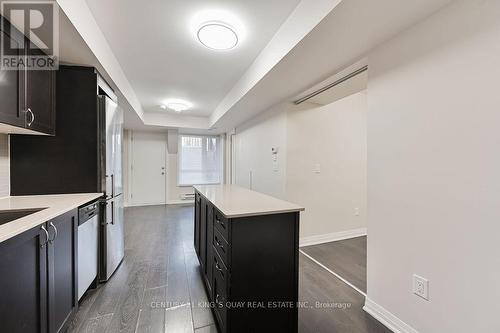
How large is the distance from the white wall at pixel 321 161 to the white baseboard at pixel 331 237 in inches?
1.9

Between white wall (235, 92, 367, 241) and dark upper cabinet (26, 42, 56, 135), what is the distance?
2629mm

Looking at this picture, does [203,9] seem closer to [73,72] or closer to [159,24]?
[159,24]

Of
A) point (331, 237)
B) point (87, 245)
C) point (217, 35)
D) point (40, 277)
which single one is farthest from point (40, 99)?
point (331, 237)

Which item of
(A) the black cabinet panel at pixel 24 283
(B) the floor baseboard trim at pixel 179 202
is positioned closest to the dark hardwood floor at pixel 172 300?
(A) the black cabinet panel at pixel 24 283

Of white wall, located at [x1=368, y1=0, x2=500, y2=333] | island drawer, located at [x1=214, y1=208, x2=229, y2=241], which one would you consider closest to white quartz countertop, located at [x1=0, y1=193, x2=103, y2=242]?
island drawer, located at [x1=214, y1=208, x2=229, y2=241]

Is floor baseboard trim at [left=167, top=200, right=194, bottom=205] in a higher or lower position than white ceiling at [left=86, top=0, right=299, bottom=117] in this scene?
lower

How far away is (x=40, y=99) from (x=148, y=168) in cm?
447

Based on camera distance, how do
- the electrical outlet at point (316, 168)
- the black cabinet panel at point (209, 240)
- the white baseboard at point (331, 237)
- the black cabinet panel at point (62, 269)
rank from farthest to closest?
1. the electrical outlet at point (316, 168)
2. the white baseboard at point (331, 237)
3. the black cabinet panel at point (209, 240)
4. the black cabinet panel at point (62, 269)

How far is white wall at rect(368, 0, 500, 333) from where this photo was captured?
1.09 meters

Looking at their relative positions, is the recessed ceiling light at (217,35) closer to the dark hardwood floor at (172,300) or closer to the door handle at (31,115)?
the door handle at (31,115)

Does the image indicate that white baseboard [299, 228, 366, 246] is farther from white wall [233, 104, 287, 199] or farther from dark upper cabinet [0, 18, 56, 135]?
dark upper cabinet [0, 18, 56, 135]

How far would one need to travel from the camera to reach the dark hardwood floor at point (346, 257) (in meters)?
2.24

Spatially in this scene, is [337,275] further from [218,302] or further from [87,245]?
[87,245]

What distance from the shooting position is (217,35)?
183 centimetres
